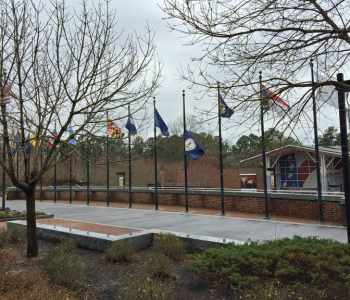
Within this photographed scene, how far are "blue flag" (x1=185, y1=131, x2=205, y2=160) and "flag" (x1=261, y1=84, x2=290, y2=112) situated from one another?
1006 centimetres

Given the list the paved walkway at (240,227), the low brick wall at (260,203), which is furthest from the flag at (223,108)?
the low brick wall at (260,203)

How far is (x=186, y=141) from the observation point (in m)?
15.8

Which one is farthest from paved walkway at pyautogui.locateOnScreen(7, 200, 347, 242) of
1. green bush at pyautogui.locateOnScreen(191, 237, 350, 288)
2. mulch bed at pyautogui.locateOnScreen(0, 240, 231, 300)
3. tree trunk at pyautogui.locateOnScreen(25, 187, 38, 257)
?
tree trunk at pyautogui.locateOnScreen(25, 187, 38, 257)

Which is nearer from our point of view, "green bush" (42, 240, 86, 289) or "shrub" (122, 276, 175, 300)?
"shrub" (122, 276, 175, 300)

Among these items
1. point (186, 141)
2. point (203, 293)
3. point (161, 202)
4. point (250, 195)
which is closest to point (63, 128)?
point (203, 293)

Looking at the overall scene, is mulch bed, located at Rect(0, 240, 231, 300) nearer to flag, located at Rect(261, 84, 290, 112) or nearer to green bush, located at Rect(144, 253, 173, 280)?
green bush, located at Rect(144, 253, 173, 280)

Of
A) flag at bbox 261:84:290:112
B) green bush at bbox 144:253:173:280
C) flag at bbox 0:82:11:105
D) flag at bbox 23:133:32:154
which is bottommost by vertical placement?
green bush at bbox 144:253:173:280

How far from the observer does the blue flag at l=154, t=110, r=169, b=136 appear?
652 inches

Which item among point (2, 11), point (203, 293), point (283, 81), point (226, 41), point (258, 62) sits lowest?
point (203, 293)

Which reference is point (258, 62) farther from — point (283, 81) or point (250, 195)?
point (250, 195)

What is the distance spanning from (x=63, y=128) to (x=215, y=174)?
33583 millimetres

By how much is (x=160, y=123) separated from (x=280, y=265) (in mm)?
12441

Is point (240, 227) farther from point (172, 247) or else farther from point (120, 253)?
point (120, 253)

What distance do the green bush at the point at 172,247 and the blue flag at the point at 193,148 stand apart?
8.83m
